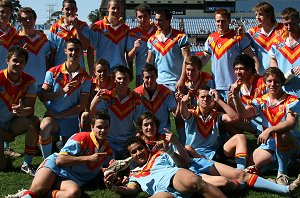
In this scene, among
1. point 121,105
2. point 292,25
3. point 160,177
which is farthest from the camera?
point 292,25

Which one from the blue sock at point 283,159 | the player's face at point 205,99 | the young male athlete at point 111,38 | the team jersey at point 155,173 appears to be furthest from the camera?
the young male athlete at point 111,38

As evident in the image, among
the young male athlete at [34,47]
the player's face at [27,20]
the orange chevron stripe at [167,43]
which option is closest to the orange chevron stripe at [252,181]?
the orange chevron stripe at [167,43]

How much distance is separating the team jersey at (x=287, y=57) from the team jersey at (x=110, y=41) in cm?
204

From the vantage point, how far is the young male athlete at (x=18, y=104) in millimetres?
5273

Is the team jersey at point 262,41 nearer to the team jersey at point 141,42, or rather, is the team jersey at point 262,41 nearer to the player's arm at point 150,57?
the player's arm at point 150,57

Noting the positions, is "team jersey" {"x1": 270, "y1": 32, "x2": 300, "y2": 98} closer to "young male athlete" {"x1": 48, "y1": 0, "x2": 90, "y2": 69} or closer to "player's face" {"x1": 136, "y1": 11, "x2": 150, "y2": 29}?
"player's face" {"x1": 136, "y1": 11, "x2": 150, "y2": 29}

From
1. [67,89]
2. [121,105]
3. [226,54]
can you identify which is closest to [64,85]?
[67,89]

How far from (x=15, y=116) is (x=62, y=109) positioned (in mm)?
533

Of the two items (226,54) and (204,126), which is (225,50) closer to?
(226,54)

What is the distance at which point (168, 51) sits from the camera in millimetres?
6461

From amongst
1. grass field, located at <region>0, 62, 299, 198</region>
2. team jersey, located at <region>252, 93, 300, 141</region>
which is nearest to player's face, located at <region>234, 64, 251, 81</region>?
team jersey, located at <region>252, 93, 300, 141</region>

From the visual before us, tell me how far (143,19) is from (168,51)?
770 mm

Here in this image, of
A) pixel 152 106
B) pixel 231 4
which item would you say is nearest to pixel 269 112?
pixel 152 106

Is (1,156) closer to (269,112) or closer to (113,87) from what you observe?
(113,87)
